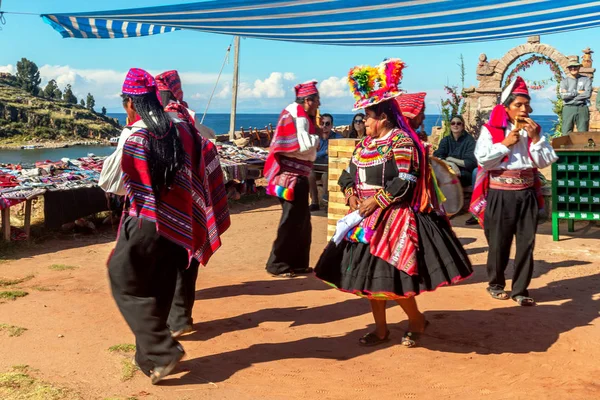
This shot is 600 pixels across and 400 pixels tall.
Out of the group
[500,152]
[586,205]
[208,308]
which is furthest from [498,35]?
[208,308]

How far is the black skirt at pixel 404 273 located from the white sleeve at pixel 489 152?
1.35m

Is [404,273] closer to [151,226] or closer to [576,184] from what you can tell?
[151,226]

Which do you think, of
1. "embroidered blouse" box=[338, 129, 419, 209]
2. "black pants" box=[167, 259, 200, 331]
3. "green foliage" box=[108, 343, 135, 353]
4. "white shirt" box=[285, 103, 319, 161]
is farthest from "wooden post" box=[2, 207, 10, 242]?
"embroidered blouse" box=[338, 129, 419, 209]

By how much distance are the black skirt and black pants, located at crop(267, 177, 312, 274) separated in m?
2.28

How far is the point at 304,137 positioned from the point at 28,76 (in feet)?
229

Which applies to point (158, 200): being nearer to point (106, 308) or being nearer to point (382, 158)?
point (382, 158)

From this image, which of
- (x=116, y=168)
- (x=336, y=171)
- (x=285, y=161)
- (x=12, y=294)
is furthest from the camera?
(x=336, y=171)

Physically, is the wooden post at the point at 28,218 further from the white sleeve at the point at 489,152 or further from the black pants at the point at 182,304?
the white sleeve at the point at 489,152

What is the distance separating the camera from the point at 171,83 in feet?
17.1

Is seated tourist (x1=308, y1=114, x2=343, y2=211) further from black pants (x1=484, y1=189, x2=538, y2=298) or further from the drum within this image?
black pants (x1=484, y1=189, x2=538, y2=298)

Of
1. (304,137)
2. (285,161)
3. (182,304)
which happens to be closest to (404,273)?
(182,304)

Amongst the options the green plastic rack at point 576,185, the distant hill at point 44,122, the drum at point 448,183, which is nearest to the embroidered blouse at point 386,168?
the drum at point 448,183

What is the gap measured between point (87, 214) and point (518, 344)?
5.89 meters

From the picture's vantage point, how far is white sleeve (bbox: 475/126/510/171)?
5.45 metres
